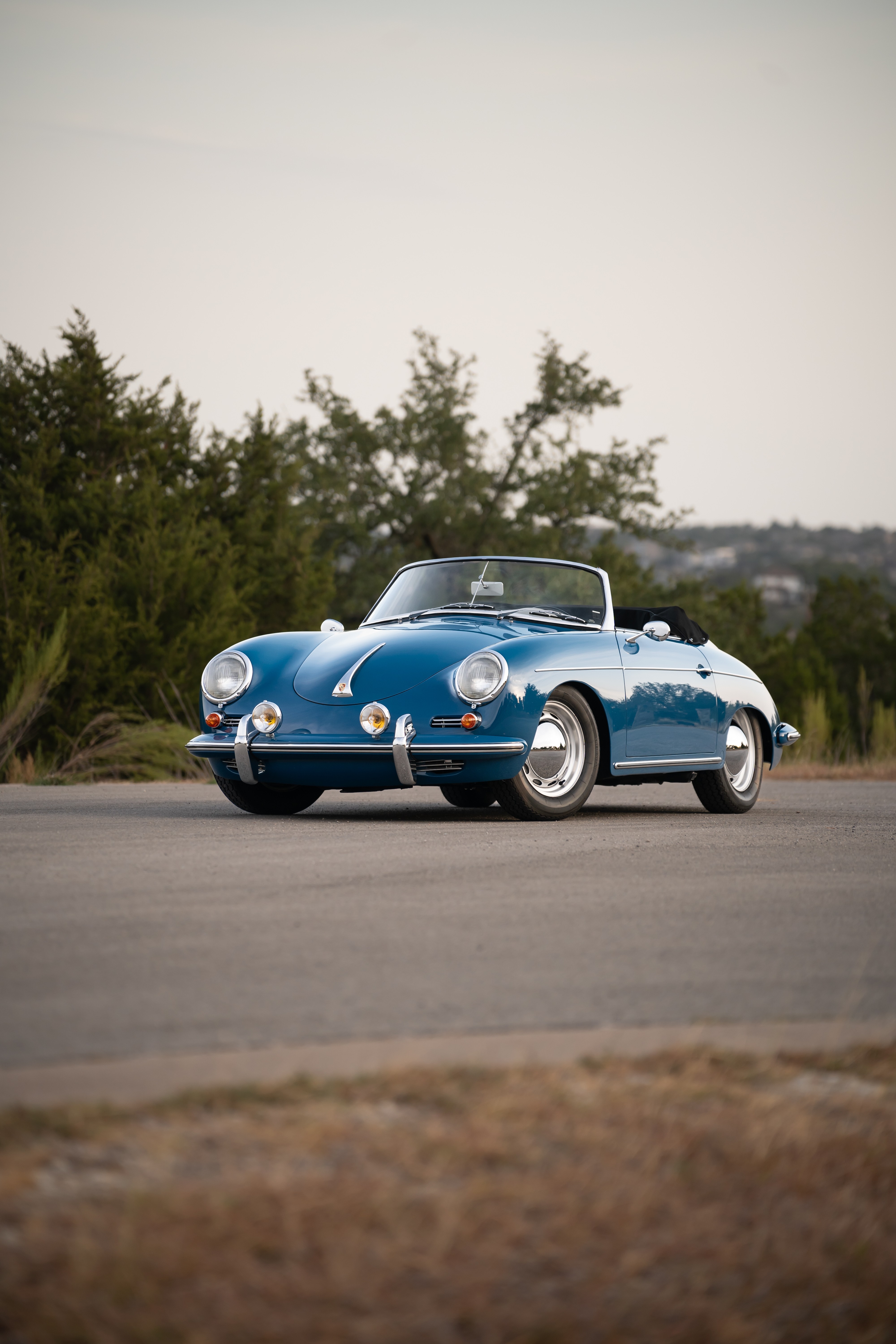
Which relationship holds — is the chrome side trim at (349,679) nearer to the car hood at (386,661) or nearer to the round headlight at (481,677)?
the car hood at (386,661)

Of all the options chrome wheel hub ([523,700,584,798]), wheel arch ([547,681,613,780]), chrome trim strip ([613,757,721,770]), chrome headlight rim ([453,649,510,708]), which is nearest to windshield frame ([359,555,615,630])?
wheel arch ([547,681,613,780])

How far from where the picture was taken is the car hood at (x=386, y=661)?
853 cm

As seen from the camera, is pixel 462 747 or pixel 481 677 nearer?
pixel 462 747

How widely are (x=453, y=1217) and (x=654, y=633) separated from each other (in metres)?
7.61

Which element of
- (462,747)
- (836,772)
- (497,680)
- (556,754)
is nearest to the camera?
(462,747)

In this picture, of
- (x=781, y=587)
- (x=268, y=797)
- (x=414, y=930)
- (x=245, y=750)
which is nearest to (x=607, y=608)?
(x=268, y=797)

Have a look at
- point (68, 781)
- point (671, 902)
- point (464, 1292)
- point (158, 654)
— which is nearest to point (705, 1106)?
point (464, 1292)

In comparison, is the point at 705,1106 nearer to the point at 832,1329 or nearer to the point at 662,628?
the point at 832,1329

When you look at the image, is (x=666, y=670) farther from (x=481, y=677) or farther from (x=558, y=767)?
(x=481, y=677)

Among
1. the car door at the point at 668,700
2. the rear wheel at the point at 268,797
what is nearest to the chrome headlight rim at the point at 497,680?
the car door at the point at 668,700

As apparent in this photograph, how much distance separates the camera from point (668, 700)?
966 centimetres

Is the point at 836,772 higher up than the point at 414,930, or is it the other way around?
the point at 414,930

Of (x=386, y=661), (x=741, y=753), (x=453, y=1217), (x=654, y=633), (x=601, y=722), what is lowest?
(x=453, y=1217)

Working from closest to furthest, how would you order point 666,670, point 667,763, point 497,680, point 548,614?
point 497,680 → point 667,763 → point 666,670 → point 548,614
